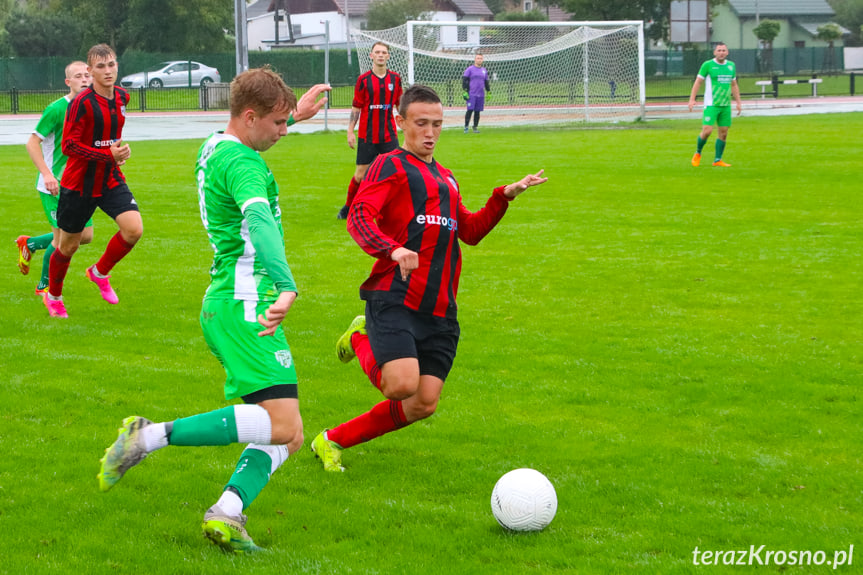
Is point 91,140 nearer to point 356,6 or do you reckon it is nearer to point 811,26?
point 356,6

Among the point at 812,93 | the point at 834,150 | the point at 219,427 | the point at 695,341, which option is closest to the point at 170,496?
the point at 219,427

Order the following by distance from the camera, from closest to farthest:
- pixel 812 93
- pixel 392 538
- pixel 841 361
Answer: pixel 392 538 → pixel 841 361 → pixel 812 93

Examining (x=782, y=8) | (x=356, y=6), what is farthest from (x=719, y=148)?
(x=782, y=8)

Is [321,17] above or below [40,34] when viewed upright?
above

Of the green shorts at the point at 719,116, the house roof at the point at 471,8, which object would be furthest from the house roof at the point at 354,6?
the green shorts at the point at 719,116

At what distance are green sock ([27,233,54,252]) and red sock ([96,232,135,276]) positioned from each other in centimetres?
92

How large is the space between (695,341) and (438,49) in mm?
25666

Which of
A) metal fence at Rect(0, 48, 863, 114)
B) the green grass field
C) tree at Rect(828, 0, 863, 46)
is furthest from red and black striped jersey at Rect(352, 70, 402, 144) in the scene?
tree at Rect(828, 0, 863, 46)

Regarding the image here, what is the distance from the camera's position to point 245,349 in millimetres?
4148

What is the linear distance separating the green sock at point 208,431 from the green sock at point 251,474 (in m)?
0.22

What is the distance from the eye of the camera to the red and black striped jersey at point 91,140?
818 centimetres

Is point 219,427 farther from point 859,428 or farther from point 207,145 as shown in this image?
point 859,428

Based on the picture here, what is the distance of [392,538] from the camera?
4.46 m

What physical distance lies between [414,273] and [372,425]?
84cm
